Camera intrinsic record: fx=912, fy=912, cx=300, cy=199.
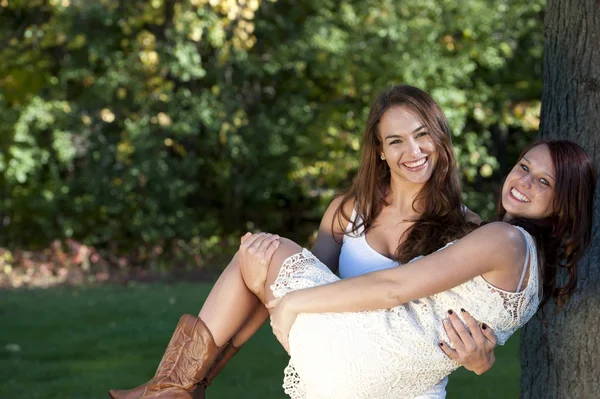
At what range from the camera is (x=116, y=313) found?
27.5ft

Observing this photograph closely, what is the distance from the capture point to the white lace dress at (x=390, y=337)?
10.2 feet

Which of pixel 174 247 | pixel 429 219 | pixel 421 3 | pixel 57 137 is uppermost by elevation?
pixel 421 3

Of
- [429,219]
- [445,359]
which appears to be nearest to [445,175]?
[429,219]

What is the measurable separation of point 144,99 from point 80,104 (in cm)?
Result: 97

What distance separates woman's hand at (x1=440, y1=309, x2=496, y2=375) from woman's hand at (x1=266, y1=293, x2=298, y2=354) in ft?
1.73

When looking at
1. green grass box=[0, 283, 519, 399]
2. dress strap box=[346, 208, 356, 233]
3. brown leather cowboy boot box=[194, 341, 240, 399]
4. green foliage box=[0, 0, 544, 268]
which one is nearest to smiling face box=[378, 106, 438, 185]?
dress strap box=[346, 208, 356, 233]

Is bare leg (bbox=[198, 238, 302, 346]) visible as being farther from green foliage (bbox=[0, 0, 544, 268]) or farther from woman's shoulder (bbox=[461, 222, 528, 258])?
green foliage (bbox=[0, 0, 544, 268])

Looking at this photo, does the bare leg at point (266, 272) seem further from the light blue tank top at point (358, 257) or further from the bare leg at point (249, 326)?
the light blue tank top at point (358, 257)

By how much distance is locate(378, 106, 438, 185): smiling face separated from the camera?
362cm

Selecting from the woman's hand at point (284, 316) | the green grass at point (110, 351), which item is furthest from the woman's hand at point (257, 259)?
the green grass at point (110, 351)

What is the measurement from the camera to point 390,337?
310cm

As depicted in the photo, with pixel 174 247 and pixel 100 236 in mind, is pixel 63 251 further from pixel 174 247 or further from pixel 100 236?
pixel 174 247

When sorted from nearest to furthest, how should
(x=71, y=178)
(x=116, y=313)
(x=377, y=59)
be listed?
(x=116, y=313)
(x=377, y=59)
(x=71, y=178)

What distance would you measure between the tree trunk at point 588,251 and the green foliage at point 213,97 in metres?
7.74
